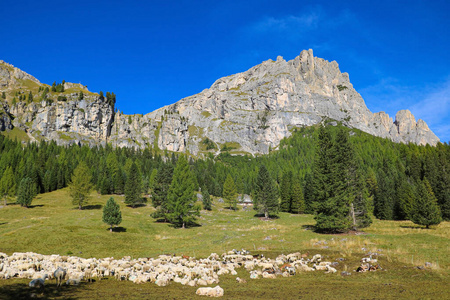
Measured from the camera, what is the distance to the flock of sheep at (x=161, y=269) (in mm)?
16047

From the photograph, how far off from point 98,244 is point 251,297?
29.1m

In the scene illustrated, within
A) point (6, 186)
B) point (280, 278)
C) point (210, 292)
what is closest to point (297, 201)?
point (280, 278)

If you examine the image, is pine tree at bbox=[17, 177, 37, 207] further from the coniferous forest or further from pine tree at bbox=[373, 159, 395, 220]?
pine tree at bbox=[373, 159, 395, 220]

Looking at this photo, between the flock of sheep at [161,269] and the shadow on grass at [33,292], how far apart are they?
0.60 meters

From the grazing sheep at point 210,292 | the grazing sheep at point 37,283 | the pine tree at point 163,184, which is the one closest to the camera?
the grazing sheep at point 37,283

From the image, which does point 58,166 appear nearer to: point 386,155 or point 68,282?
point 68,282

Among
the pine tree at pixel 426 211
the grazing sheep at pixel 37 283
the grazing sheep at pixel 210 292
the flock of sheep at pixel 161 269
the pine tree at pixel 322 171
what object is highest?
the pine tree at pixel 322 171

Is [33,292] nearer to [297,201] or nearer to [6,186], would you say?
[6,186]

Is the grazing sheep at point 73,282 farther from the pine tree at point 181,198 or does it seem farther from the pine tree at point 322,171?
the pine tree at point 181,198

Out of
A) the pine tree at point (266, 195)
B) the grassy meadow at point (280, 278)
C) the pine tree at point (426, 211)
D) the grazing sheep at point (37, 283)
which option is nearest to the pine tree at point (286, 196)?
the pine tree at point (266, 195)

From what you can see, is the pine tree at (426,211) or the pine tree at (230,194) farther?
the pine tree at (230,194)

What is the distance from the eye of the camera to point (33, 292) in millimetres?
12539

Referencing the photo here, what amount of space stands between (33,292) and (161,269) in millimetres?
8763

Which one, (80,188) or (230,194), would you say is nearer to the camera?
(80,188)
